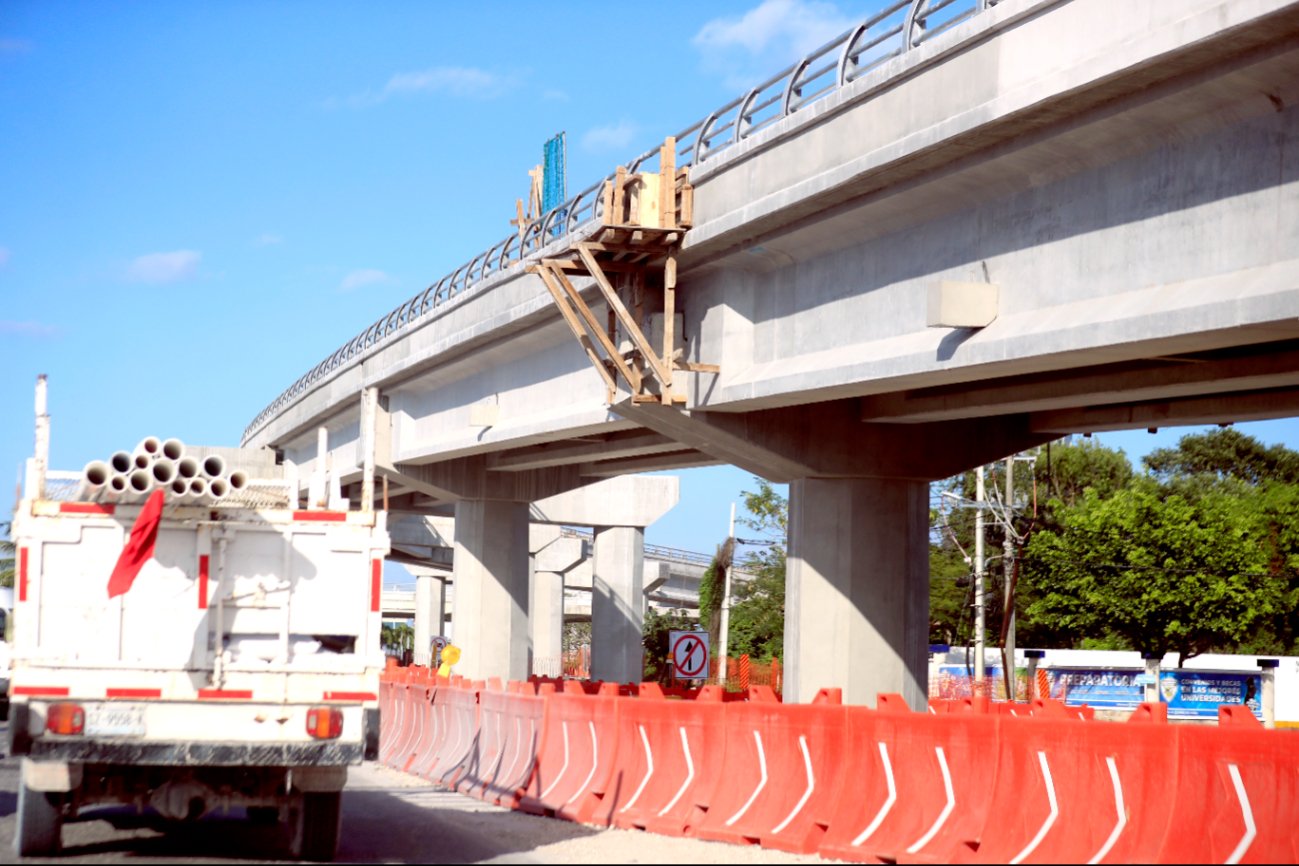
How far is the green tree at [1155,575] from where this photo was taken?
67062 millimetres

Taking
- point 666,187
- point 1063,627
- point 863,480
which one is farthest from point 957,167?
point 1063,627

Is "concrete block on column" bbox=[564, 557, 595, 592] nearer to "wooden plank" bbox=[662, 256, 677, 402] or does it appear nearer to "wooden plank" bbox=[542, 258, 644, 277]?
"wooden plank" bbox=[542, 258, 644, 277]

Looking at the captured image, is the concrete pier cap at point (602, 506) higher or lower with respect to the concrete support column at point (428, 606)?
higher

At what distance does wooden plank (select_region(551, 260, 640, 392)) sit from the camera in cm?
2208

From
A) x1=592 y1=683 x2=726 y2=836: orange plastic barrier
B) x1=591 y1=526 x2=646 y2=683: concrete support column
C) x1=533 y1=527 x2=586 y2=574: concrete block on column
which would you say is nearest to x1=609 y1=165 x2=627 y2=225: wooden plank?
x1=592 y1=683 x2=726 y2=836: orange plastic barrier

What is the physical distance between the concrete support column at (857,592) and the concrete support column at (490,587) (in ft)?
58.6

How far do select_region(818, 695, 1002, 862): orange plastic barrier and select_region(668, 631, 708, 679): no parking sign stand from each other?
16772 millimetres

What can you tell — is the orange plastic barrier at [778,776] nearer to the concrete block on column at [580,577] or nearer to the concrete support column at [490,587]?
the concrete support column at [490,587]

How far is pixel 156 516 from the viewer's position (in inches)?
456

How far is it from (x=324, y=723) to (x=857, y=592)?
38.1ft

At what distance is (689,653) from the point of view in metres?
30.4

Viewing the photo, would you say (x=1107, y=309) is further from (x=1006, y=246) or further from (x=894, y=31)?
(x=894, y=31)

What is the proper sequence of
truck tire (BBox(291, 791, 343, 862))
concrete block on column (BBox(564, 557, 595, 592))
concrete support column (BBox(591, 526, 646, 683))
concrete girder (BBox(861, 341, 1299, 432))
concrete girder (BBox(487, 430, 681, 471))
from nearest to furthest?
truck tire (BBox(291, 791, 343, 862)), concrete girder (BBox(861, 341, 1299, 432)), concrete girder (BBox(487, 430, 681, 471)), concrete support column (BBox(591, 526, 646, 683)), concrete block on column (BBox(564, 557, 595, 592))

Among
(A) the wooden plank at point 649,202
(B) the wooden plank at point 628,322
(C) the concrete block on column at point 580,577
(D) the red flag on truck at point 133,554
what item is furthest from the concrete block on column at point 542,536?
(D) the red flag on truck at point 133,554
